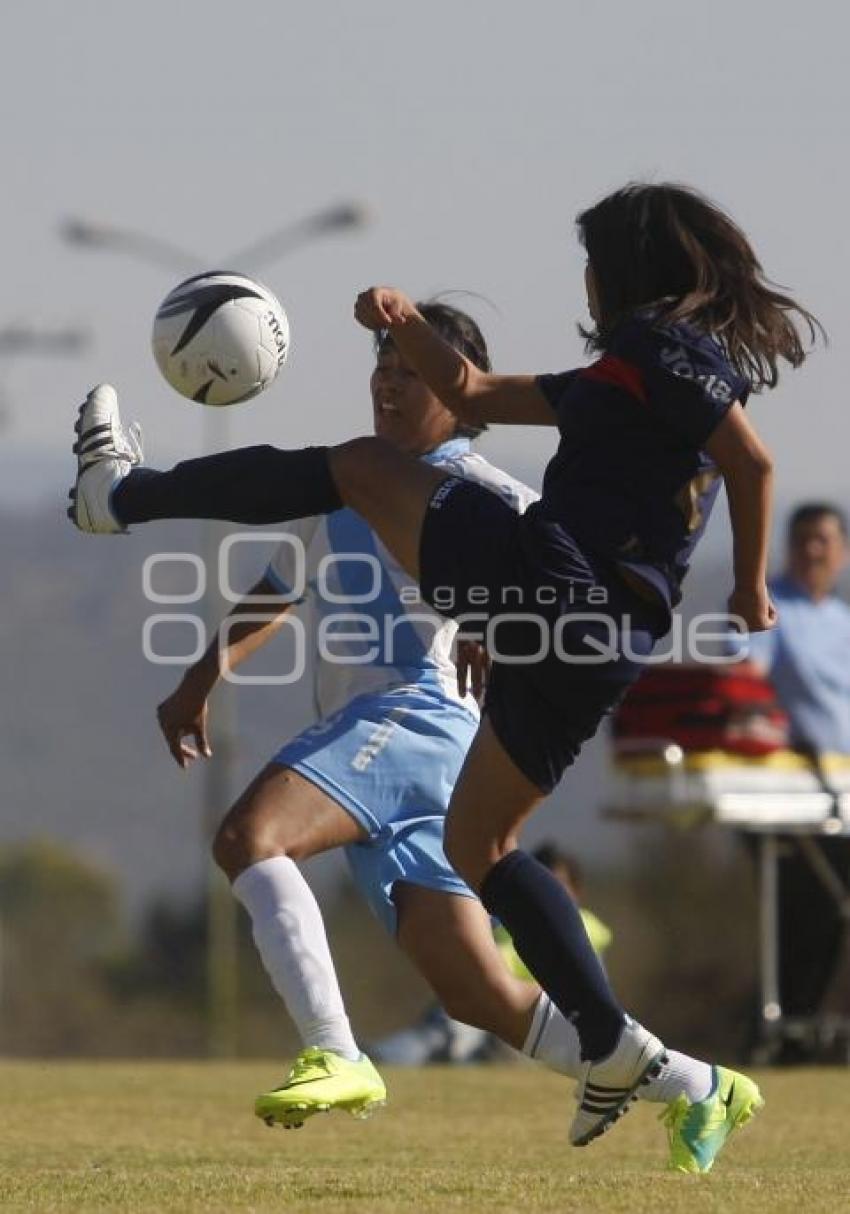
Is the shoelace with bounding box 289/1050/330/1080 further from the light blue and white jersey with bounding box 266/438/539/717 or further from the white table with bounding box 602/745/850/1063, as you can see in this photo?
the white table with bounding box 602/745/850/1063

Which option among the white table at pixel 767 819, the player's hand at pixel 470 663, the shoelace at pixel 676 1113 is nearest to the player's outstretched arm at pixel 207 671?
the player's hand at pixel 470 663

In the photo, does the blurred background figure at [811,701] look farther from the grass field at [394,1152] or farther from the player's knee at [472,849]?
the player's knee at [472,849]

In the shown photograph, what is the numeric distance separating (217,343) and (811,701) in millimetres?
7434

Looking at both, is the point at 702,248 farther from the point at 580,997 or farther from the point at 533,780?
the point at 580,997

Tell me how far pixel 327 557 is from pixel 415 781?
68cm

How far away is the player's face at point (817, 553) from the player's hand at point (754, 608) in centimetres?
716

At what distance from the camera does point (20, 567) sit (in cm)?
6869

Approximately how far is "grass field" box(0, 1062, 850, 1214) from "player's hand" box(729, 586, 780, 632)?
1303mm

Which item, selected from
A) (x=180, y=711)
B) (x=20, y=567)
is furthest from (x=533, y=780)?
(x=20, y=567)

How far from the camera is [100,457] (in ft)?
24.2

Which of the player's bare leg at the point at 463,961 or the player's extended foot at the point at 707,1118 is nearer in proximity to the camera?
the player's extended foot at the point at 707,1118

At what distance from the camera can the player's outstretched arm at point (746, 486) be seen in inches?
268

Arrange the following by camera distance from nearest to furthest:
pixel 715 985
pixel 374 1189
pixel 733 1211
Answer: pixel 733 1211
pixel 374 1189
pixel 715 985

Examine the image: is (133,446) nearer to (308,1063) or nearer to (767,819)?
(308,1063)
